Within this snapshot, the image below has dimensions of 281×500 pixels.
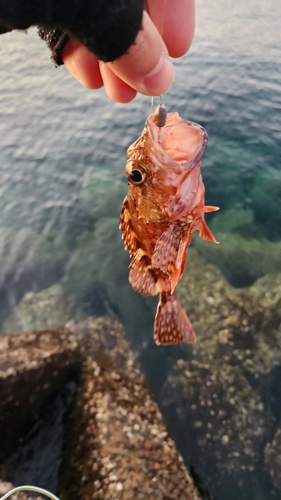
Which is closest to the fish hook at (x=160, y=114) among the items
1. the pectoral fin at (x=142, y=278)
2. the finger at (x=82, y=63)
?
the finger at (x=82, y=63)

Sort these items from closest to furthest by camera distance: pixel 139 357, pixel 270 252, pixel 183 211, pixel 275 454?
pixel 183 211 < pixel 275 454 < pixel 139 357 < pixel 270 252

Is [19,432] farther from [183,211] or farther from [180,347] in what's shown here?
[183,211]

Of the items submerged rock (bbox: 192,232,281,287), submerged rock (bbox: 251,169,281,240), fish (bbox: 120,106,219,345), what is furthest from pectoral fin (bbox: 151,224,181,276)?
submerged rock (bbox: 251,169,281,240)

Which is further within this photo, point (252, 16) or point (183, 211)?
point (252, 16)

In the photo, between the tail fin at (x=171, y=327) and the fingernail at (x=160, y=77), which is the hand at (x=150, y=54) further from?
the tail fin at (x=171, y=327)

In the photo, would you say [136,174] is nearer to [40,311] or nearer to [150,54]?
[150,54]

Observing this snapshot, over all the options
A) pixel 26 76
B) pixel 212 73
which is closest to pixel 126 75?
pixel 212 73
